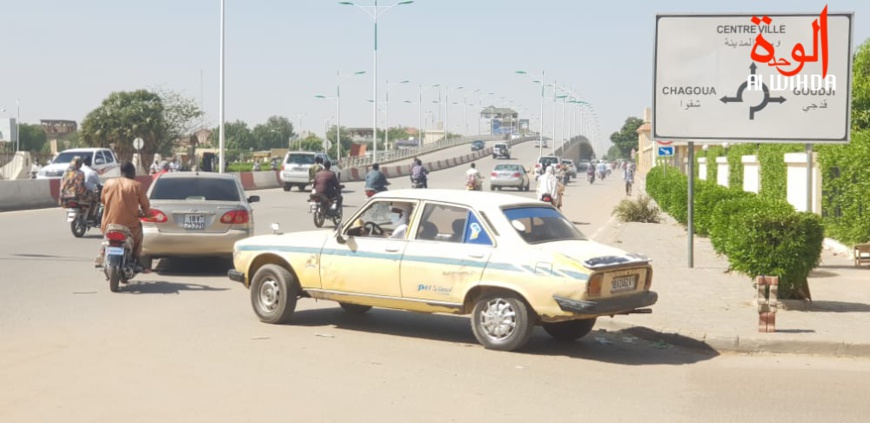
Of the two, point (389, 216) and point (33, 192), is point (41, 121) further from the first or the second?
point (389, 216)

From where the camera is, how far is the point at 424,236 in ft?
33.6

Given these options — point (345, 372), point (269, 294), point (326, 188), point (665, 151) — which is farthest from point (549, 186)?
point (345, 372)

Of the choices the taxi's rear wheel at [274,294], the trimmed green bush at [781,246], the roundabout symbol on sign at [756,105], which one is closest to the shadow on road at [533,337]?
the taxi's rear wheel at [274,294]

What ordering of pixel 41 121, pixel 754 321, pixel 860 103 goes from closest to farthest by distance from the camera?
1. pixel 754 321
2. pixel 860 103
3. pixel 41 121

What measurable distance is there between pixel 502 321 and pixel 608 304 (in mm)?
981

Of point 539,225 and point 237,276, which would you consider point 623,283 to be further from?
point 237,276

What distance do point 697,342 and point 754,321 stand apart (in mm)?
1279

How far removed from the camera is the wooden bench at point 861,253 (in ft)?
56.3

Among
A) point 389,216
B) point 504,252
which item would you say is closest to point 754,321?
point 504,252

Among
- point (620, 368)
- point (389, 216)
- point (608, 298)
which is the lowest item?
point (620, 368)

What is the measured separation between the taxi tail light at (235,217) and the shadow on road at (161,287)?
1.46 m

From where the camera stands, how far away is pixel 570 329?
10.5m

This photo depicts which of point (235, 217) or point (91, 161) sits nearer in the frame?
point (235, 217)

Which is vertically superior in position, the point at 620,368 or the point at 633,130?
the point at 633,130
